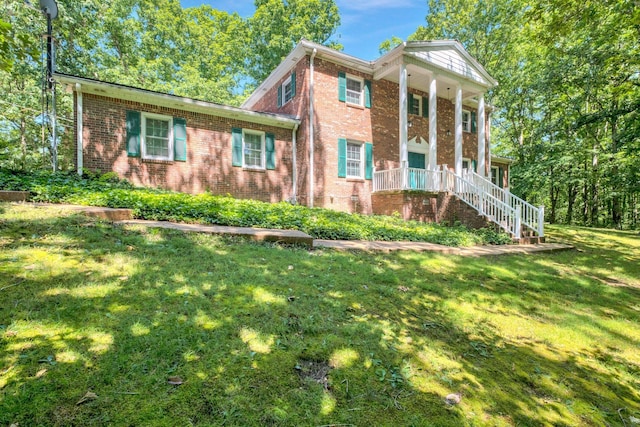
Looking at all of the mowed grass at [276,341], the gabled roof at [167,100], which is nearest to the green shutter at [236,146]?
the gabled roof at [167,100]

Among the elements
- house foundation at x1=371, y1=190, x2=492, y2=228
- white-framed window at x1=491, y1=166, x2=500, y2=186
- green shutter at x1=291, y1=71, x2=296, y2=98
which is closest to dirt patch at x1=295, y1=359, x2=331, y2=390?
house foundation at x1=371, y1=190, x2=492, y2=228

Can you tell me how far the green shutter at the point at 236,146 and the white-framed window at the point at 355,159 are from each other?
4232 mm

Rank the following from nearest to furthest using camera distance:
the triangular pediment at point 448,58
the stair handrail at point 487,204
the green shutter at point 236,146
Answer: the stair handrail at point 487,204 → the green shutter at point 236,146 → the triangular pediment at point 448,58

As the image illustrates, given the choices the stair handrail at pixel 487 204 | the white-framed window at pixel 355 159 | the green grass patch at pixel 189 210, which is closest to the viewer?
the green grass patch at pixel 189 210

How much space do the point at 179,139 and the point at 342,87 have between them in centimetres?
641

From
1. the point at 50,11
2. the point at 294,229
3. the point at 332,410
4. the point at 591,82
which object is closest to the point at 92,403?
the point at 332,410

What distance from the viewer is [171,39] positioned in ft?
76.2

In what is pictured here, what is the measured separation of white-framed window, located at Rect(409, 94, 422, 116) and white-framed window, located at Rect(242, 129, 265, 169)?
702cm

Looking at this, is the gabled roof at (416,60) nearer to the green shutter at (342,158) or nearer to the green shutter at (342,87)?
the green shutter at (342,87)

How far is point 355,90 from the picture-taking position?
1229 cm

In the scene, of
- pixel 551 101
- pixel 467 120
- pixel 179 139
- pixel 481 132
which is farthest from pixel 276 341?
pixel 551 101

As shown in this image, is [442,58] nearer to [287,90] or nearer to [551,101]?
[287,90]

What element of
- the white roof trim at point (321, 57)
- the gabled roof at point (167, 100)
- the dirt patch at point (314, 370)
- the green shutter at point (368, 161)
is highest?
the white roof trim at point (321, 57)

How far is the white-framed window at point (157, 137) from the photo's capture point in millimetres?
9367
